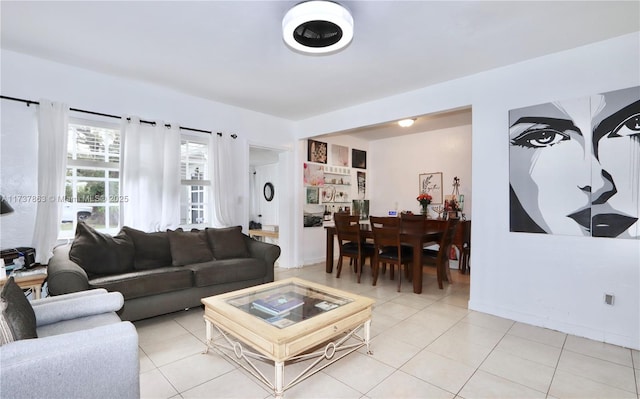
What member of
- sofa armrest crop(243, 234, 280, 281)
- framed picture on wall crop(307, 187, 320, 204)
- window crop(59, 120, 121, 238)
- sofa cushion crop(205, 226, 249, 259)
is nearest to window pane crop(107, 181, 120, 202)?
window crop(59, 120, 121, 238)

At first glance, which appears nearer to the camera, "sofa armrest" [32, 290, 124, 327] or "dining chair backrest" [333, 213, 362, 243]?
"sofa armrest" [32, 290, 124, 327]

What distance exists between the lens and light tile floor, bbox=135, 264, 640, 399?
6.14 feet

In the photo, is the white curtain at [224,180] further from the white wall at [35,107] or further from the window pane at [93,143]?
the window pane at [93,143]

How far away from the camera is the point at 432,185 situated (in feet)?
19.2

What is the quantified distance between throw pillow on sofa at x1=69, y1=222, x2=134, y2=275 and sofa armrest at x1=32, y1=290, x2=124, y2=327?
2.76ft

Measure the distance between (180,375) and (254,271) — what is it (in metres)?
1.53

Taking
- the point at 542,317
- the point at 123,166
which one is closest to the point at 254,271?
the point at 123,166

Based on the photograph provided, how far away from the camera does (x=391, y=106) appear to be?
4016 millimetres

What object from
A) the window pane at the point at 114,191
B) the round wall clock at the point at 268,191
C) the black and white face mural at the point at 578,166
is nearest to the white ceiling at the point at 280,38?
the black and white face mural at the point at 578,166

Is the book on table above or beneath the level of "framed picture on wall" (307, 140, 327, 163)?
beneath

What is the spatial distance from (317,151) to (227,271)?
10.1ft

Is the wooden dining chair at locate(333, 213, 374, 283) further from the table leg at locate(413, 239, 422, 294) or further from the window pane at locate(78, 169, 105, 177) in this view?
the window pane at locate(78, 169, 105, 177)

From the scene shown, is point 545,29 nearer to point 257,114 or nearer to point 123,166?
point 257,114

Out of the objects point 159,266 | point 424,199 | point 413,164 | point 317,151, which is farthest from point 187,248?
point 413,164
